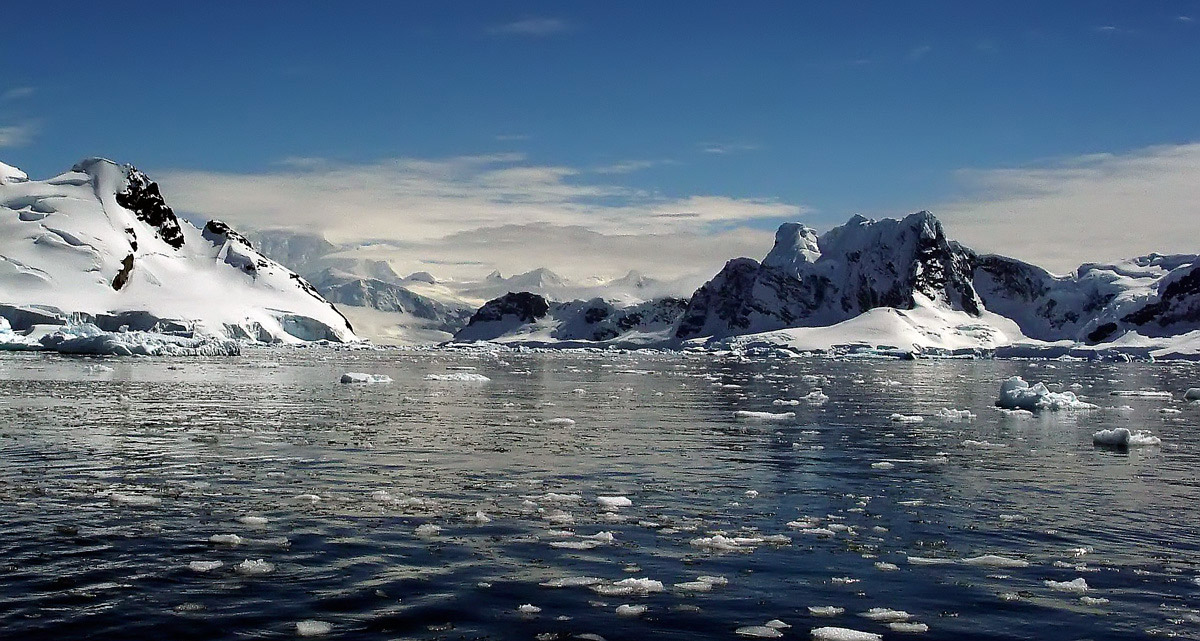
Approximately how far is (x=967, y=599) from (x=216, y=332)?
175m

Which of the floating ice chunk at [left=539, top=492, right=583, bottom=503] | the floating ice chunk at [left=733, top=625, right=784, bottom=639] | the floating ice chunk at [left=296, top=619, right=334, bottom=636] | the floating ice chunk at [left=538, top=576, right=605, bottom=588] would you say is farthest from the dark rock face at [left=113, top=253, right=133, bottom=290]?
the floating ice chunk at [left=733, top=625, right=784, bottom=639]

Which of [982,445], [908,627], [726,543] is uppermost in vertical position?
[982,445]

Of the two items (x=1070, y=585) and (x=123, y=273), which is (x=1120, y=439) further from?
(x=123, y=273)

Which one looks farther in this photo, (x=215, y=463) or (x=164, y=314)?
(x=164, y=314)

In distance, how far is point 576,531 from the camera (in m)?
13.8

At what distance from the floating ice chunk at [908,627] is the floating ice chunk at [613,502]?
639 centimetres

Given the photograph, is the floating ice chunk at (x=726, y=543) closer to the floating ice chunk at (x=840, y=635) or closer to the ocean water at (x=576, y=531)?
the ocean water at (x=576, y=531)

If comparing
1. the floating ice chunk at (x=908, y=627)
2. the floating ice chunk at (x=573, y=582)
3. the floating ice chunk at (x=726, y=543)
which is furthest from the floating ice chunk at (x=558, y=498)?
the floating ice chunk at (x=908, y=627)

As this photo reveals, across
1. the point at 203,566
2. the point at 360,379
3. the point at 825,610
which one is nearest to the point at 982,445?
the point at 825,610

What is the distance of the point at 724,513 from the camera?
15398mm

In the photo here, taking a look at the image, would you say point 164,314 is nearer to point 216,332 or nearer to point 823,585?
point 216,332

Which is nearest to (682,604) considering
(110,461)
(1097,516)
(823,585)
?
(823,585)

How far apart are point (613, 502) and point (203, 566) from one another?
663cm

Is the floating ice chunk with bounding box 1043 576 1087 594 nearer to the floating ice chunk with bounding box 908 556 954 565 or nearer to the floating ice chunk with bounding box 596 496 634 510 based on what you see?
the floating ice chunk with bounding box 908 556 954 565
